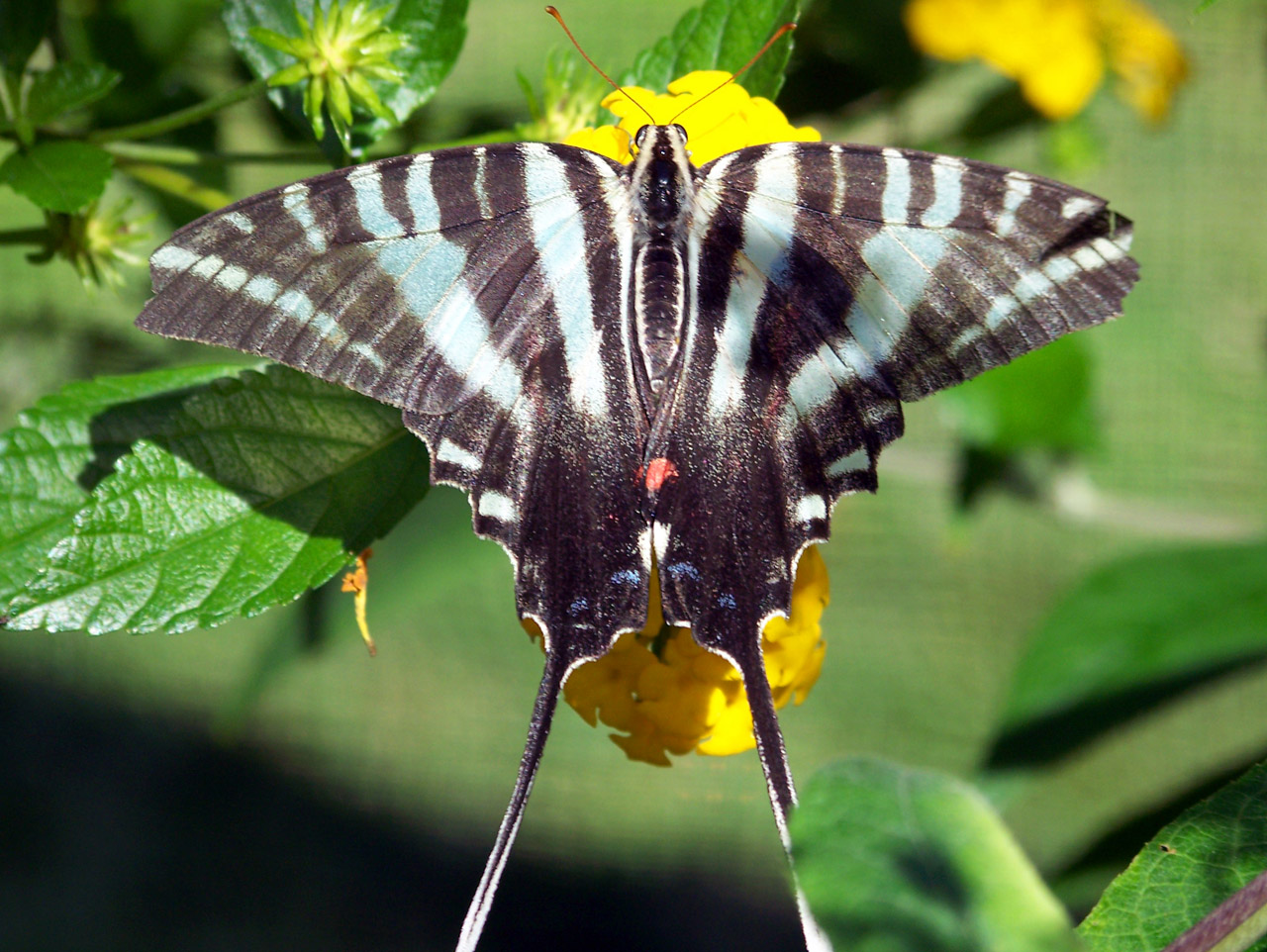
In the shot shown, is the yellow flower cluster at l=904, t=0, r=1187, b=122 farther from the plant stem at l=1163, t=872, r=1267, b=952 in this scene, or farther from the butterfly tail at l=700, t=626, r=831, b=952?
the plant stem at l=1163, t=872, r=1267, b=952

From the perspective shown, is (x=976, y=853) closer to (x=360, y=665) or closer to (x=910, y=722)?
(x=910, y=722)

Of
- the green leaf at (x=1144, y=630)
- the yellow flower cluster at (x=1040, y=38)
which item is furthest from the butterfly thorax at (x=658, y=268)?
the green leaf at (x=1144, y=630)

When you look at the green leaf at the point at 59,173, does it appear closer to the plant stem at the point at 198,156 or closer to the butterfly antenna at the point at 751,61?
the plant stem at the point at 198,156

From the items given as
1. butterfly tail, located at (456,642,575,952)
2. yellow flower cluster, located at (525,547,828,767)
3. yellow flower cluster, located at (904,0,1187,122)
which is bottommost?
butterfly tail, located at (456,642,575,952)

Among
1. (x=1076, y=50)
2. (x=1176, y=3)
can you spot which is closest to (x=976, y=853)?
(x=1076, y=50)

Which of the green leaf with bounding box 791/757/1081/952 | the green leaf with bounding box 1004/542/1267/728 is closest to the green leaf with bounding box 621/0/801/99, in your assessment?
the green leaf with bounding box 791/757/1081/952

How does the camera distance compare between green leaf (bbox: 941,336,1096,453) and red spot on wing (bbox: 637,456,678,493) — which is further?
green leaf (bbox: 941,336,1096,453)
